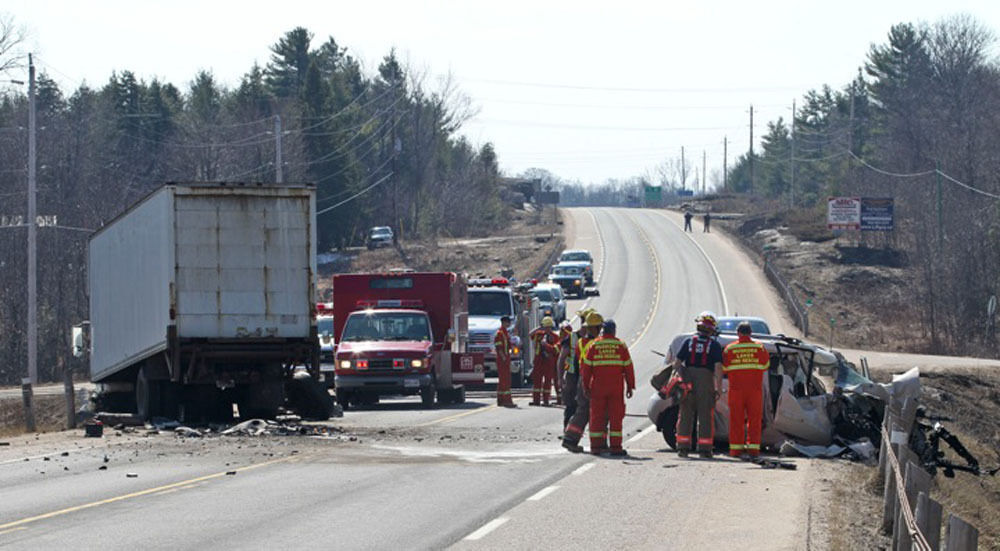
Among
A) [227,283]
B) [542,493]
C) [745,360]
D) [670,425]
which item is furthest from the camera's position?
[227,283]

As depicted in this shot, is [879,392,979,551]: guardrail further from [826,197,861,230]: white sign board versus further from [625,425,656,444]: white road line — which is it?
[826,197,861,230]: white sign board

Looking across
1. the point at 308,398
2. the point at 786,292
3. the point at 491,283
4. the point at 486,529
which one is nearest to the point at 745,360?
the point at 486,529

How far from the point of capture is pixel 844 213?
8831cm

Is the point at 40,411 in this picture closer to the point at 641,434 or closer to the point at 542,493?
the point at 641,434

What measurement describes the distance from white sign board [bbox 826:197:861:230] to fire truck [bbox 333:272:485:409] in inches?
2333

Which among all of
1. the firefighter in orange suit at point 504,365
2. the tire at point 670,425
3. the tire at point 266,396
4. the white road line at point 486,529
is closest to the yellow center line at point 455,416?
the firefighter in orange suit at point 504,365

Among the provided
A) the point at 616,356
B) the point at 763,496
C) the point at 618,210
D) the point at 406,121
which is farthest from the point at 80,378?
the point at 618,210

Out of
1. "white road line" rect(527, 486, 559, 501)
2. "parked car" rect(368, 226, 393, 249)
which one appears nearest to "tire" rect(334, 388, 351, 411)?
"white road line" rect(527, 486, 559, 501)

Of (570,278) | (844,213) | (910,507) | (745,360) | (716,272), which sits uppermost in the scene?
(844,213)

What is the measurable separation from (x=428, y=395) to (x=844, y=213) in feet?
205

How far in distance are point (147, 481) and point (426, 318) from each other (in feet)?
50.3

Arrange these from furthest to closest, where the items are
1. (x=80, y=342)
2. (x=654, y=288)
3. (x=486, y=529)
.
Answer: (x=654, y=288) → (x=80, y=342) → (x=486, y=529)

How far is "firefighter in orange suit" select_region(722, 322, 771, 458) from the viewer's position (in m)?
18.3

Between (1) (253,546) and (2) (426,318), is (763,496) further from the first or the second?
(2) (426,318)
